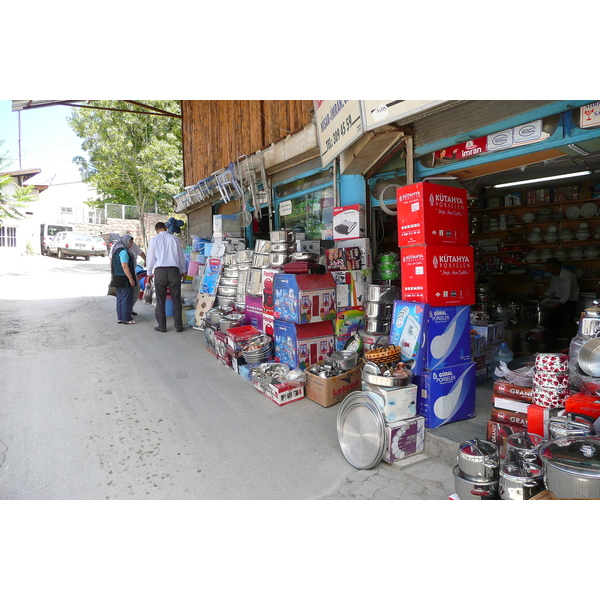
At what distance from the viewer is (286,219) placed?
25.1 feet

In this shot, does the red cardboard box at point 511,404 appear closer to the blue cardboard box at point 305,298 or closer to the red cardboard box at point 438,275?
the red cardboard box at point 438,275

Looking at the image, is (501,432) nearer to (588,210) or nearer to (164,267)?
(588,210)

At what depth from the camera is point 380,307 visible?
405 cm

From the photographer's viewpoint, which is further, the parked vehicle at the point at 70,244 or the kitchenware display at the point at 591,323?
the parked vehicle at the point at 70,244

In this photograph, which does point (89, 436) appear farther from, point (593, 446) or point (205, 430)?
point (593, 446)

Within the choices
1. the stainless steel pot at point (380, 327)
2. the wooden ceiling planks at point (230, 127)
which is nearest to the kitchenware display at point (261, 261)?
the stainless steel pot at point (380, 327)

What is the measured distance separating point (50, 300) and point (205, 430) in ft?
29.3

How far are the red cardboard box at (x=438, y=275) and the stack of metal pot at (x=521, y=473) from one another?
1.29m

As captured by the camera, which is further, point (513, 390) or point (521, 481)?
point (513, 390)

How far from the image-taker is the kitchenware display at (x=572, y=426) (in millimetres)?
2150

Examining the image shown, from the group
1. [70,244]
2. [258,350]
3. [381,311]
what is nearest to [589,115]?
[381,311]

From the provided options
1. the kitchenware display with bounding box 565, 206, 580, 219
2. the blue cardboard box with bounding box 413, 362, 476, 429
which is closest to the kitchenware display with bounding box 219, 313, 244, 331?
the blue cardboard box with bounding box 413, 362, 476, 429

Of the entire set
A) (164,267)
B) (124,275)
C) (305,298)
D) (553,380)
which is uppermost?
(164,267)

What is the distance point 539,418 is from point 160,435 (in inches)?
120
